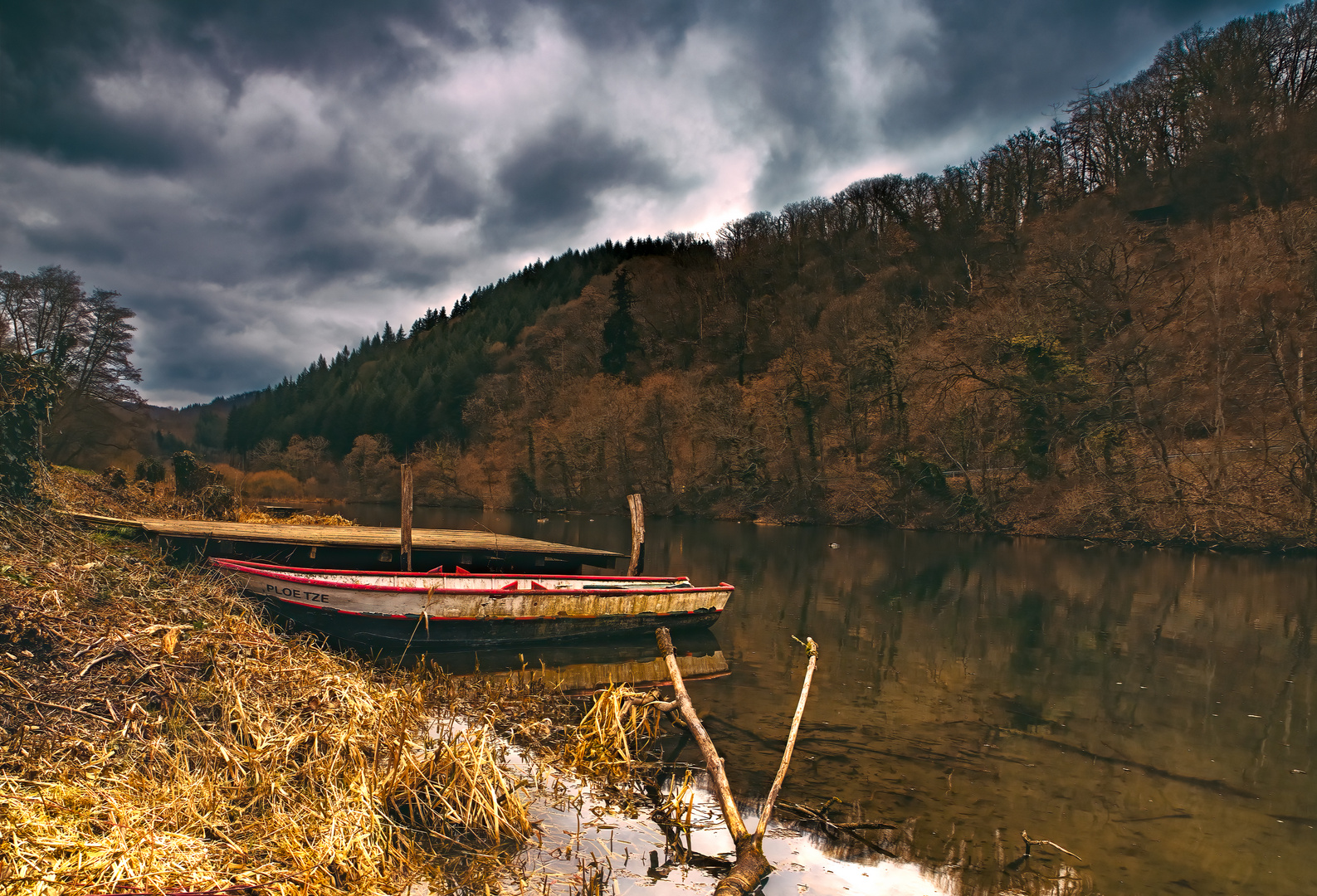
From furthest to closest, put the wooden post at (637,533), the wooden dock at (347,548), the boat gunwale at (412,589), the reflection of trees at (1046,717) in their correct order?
the wooden post at (637,533) → the wooden dock at (347,548) → the boat gunwale at (412,589) → the reflection of trees at (1046,717)

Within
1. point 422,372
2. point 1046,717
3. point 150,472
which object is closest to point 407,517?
point 1046,717

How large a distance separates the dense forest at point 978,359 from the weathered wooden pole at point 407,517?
120 feet

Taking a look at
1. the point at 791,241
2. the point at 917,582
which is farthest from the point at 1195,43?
the point at 917,582

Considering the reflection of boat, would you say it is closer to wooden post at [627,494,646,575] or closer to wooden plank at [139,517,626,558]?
wooden post at [627,494,646,575]

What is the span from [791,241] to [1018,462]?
47804 millimetres

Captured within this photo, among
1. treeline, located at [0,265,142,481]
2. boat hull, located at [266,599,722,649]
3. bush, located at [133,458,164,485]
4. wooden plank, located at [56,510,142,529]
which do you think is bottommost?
boat hull, located at [266,599,722,649]

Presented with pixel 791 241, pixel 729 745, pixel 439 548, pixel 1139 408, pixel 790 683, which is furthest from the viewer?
pixel 791 241

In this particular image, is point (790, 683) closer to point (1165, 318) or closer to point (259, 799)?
point (259, 799)

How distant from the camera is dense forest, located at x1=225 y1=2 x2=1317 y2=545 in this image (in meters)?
37.7

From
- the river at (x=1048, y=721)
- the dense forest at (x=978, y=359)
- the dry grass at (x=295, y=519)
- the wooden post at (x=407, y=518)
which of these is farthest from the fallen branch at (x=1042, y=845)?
the dense forest at (x=978, y=359)

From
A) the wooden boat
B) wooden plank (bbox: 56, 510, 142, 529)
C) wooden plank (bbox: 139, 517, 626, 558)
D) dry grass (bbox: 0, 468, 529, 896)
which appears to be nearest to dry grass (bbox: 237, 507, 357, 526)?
wooden plank (bbox: 139, 517, 626, 558)

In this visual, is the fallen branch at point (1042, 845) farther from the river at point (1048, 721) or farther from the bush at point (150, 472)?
the bush at point (150, 472)

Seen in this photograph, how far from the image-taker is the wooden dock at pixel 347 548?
58.3ft

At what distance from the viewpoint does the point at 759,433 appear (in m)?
58.8
